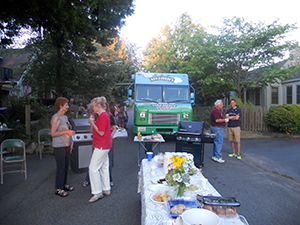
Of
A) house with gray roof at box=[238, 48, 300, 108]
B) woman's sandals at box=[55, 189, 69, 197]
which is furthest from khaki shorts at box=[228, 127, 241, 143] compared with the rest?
house with gray roof at box=[238, 48, 300, 108]

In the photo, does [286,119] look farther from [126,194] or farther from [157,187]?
[157,187]

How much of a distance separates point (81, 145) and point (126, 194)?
1875mm

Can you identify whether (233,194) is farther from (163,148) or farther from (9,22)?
(9,22)

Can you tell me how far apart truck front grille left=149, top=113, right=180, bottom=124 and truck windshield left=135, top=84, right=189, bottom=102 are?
853mm

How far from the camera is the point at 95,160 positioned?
3.83 m

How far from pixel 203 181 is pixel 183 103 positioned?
23.9 ft

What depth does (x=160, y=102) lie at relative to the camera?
952 cm

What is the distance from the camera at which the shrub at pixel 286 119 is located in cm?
1130

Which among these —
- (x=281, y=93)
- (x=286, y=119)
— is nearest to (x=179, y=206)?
(x=286, y=119)

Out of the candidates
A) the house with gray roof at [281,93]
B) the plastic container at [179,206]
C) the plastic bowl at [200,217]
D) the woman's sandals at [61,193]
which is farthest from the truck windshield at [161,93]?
the house with gray roof at [281,93]

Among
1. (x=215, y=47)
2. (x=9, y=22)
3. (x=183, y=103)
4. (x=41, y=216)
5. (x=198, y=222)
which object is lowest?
(x=41, y=216)

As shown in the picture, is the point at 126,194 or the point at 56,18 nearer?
the point at 126,194

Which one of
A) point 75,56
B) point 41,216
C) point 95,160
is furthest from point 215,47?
point 41,216

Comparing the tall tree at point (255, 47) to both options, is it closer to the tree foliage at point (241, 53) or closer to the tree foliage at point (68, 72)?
the tree foliage at point (241, 53)
